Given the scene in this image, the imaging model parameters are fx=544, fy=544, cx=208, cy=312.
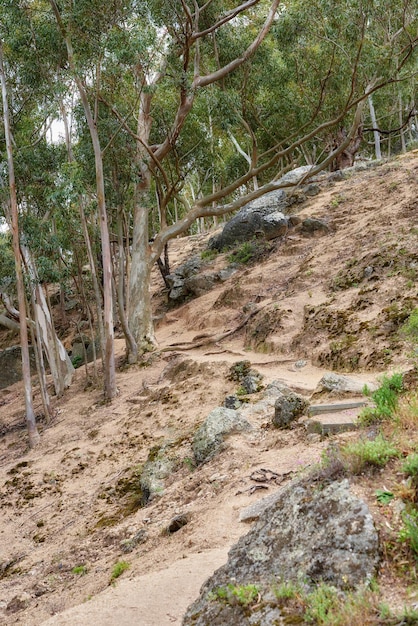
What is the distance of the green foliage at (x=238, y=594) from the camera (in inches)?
122

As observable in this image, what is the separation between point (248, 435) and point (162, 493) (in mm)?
1400

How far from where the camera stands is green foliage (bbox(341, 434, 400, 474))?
3.56 m

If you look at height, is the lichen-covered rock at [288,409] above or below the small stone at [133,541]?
above

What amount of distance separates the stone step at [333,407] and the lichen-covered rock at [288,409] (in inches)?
10.3

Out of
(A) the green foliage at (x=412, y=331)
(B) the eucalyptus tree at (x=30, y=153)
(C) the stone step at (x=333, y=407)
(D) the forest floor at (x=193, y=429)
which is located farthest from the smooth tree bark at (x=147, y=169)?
(C) the stone step at (x=333, y=407)

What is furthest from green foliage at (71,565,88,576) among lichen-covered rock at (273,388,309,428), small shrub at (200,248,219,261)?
small shrub at (200,248,219,261)

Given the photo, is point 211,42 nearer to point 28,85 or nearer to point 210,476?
point 28,85

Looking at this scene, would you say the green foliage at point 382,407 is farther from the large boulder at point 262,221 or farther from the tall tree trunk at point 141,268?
the large boulder at point 262,221

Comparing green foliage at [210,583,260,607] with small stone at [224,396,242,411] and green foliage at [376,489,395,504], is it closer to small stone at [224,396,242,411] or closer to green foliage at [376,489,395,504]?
green foliage at [376,489,395,504]

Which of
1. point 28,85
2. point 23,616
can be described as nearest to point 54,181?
point 28,85

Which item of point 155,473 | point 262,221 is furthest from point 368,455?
point 262,221

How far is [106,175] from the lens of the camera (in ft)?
58.1

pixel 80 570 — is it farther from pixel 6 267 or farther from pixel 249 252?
pixel 249 252

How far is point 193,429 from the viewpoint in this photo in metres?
9.23
